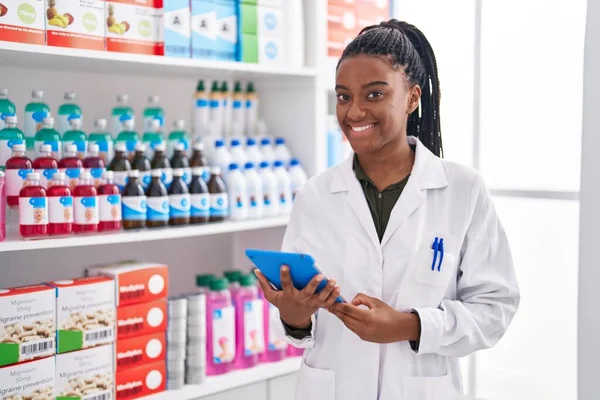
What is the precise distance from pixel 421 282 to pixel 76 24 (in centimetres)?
135

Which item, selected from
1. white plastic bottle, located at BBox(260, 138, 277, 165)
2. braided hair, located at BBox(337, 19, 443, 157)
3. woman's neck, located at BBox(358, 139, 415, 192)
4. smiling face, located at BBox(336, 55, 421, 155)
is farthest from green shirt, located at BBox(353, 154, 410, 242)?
white plastic bottle, located at BBox(260, 138, 277, 165)

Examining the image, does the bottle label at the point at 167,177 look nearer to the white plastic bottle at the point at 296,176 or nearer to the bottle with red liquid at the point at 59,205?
the bottle with red liquid at the point at 59,205

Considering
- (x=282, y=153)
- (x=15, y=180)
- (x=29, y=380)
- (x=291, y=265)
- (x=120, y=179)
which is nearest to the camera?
(x=291, y=265)

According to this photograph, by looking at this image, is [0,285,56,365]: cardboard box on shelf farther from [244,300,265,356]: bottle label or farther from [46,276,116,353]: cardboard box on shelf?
[244,300,265,356]: bottle label

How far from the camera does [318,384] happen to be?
1719 mm

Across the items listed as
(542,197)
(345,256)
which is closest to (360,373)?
(345,256)

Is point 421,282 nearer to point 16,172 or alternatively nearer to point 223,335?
point 223,335

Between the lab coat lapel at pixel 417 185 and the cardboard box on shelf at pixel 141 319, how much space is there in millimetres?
989

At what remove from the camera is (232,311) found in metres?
2.58

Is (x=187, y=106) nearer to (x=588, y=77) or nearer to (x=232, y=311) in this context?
(x=232, y=311)

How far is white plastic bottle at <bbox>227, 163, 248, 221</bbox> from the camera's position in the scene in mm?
2609

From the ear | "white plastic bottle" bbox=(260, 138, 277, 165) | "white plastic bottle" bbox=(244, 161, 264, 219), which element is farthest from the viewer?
"white plastic bottle" bbox=(260, 138, 277, 165)

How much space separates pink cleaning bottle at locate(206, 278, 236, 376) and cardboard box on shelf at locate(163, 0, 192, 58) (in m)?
0.84

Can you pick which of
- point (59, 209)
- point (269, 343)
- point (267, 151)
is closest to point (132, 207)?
point (59, 209)
